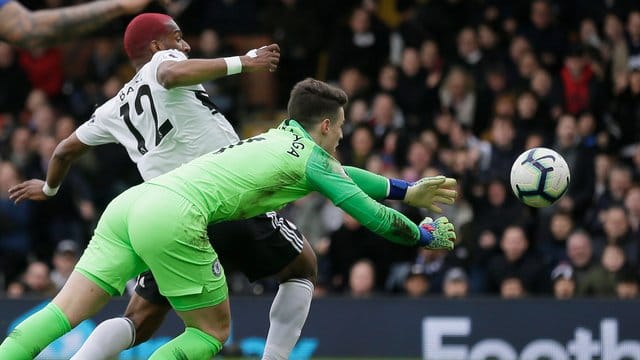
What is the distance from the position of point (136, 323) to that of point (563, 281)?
551 cm

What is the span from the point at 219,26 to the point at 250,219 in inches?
351

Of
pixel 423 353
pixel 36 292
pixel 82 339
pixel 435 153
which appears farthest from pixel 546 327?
pixel 36 292

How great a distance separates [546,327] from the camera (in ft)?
38.0

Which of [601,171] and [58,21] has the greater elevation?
[58,21]

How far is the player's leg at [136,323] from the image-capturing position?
743 centimetres

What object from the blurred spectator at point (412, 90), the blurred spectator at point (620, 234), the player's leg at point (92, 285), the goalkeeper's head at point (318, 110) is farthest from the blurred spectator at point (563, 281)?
the player's leg at point (92, 285)

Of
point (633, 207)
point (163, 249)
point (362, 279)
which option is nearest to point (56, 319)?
point (163, 249)

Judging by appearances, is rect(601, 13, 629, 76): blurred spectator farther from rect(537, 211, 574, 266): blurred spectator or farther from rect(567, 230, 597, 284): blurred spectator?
rect(567, 230, 597, 284): blurred spectator

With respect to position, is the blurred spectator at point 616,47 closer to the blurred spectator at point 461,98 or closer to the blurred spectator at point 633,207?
the blurred spectator at point 461,98

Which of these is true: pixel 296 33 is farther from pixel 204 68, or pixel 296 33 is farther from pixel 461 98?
pixel 204 68

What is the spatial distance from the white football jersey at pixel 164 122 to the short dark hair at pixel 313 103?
2.24 feet

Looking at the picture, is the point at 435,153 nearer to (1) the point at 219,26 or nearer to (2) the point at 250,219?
(1) the point at 219,26

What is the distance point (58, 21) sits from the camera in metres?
5.97

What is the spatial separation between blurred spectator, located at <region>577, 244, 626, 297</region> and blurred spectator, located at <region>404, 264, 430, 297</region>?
149cm
